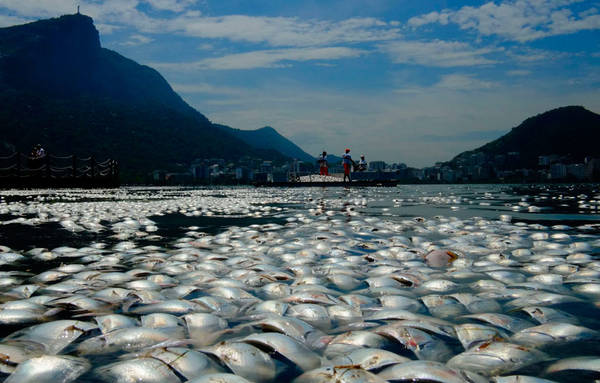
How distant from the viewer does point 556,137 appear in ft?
404

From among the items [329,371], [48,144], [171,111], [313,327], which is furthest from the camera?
[171,111]

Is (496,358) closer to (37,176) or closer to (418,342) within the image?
(418,342)

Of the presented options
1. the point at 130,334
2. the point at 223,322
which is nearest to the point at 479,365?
the point at 223,322

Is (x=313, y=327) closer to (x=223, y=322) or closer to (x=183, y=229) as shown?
(x=223, y=322)

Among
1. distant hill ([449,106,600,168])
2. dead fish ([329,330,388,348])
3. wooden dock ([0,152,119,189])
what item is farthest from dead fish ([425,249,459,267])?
distant hill ([449,106,600,168])

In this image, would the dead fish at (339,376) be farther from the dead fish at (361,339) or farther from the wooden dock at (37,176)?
the wooden dock at (37,176)

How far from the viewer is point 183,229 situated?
6.71 m

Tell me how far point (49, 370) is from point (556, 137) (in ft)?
473

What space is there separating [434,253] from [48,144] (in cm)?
10734

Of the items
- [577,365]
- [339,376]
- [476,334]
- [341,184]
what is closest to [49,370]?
[339,376]

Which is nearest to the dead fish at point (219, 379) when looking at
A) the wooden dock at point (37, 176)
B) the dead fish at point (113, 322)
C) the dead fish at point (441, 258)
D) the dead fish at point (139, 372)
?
the dead fish at point (139, 372)

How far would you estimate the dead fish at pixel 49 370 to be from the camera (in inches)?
55.8

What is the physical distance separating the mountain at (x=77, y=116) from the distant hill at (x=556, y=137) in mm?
80318

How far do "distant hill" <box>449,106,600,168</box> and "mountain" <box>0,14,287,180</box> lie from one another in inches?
3162
